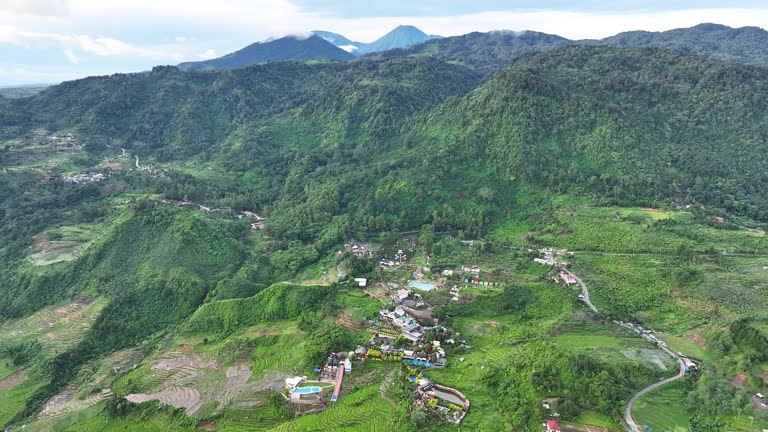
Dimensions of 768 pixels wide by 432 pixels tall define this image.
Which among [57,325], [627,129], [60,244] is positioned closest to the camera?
[57,325]

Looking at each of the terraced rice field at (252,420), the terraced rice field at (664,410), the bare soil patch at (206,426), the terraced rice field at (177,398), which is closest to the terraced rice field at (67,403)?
the terraced rice field at (177,398)

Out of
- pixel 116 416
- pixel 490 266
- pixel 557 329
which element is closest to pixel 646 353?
pixel 557 329

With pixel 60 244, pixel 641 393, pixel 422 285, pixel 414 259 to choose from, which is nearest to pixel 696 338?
pixel 641 393

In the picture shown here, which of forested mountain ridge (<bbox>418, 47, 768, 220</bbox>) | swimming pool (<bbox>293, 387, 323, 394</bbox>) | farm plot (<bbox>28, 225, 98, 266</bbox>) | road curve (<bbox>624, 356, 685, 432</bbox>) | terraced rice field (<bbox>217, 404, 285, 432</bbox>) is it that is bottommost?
terraced rice field (<bbox>217, 404, 285, 432</bbox>)

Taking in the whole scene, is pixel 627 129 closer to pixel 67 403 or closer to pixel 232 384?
pixel 232 384

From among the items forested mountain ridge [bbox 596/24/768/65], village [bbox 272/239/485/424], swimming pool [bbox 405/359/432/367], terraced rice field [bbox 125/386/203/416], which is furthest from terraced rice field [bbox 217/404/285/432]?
forested mountain ridge [bbox 596/24/768/65]

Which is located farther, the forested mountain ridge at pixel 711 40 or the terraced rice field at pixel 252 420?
the forested mountain ridge at pixel 711 40

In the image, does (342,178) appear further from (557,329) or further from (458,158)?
(557,329)

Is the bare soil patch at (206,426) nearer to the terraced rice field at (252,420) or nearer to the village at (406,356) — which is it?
the terraced rice field at (252,420)

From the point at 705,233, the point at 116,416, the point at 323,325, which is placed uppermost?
the point at 705,233

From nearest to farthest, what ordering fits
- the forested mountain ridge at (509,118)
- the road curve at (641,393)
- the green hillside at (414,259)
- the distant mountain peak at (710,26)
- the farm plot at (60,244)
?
the road curve at (641,393)
the green hillside at (414,259)
the farm plot at (60,244)
the forested mountain ridge at (509,118)
the distant mountain peak at (710,26)

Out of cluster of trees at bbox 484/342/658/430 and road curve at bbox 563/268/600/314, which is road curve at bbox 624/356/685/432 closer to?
cluster of trees at bbox 484/342/658/430
